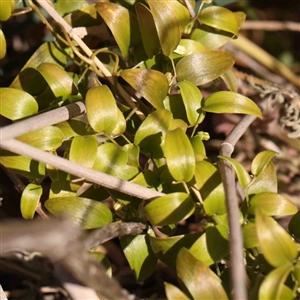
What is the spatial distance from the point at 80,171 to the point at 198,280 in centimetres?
17

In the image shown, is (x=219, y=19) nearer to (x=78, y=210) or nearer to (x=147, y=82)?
(x=147, y=82)

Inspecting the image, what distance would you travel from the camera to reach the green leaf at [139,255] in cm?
64

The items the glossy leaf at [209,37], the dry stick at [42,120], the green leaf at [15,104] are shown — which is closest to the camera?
the dry stick at [42,120]

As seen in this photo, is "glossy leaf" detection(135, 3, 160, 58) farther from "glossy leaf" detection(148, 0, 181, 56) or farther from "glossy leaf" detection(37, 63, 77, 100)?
"glossy leaf" detection(37, 63, 77, 100)

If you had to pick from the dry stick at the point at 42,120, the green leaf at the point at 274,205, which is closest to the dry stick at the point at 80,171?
the dry stick at the point at 42,120

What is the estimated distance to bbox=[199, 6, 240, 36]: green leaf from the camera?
0.76 m

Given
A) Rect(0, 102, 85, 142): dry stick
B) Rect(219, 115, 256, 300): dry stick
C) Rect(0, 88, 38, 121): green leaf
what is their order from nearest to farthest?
Rect(219, 115, 256, 300): dry stick, Rect(0, 102, 85, 142): dry stick, Rect(0, 88, 38, 121): green leaf

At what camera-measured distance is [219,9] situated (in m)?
0.76

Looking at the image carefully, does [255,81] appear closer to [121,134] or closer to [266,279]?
[121,134]

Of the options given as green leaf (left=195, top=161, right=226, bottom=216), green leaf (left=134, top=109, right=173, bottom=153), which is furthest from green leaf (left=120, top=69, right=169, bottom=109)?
green leaf (left=195, top=161, right=226, bottom=216)

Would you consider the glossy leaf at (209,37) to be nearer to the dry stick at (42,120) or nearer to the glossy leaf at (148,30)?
the glossy leaf at (148,30)

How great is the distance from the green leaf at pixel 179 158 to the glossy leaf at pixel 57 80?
8.8 inches

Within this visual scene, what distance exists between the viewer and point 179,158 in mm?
573

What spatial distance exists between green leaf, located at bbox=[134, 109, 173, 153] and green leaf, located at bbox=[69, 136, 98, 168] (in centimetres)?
6
